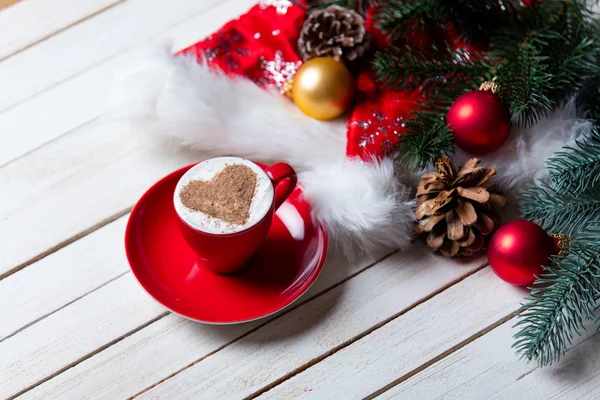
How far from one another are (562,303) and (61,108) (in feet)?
2.50

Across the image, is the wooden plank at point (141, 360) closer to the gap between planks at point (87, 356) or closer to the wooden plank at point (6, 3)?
the gap between planks at point (87, 356)

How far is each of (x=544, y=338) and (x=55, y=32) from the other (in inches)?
35.2

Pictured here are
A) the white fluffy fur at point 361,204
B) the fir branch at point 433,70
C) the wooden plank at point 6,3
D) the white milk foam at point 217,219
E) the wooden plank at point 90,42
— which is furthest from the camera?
the wooden plank at point 6,3

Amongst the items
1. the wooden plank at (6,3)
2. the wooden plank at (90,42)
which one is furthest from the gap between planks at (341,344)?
the wooden plank at (6,3)

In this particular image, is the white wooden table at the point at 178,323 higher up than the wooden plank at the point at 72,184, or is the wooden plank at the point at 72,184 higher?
the wooden plank at the point at 72,184

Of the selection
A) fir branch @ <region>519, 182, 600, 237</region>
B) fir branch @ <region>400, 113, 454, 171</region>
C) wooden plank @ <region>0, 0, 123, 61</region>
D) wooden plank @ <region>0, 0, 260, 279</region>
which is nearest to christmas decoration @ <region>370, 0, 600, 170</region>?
fir branch @ <region>400, 113, 454, 171</region>

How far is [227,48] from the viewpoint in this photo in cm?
98

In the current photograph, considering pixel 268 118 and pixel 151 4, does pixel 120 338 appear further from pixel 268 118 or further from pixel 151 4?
pixel 151 4

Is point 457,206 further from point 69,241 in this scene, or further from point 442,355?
point 69,241

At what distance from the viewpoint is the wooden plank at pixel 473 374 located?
0.74 m

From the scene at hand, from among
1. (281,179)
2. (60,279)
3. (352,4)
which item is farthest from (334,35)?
(60,279)

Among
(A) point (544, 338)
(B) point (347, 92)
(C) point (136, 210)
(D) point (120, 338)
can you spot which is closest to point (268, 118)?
(B) point (347, 92)

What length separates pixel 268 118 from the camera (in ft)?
2.99

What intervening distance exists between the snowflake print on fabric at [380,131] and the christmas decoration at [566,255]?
0.61 feet
